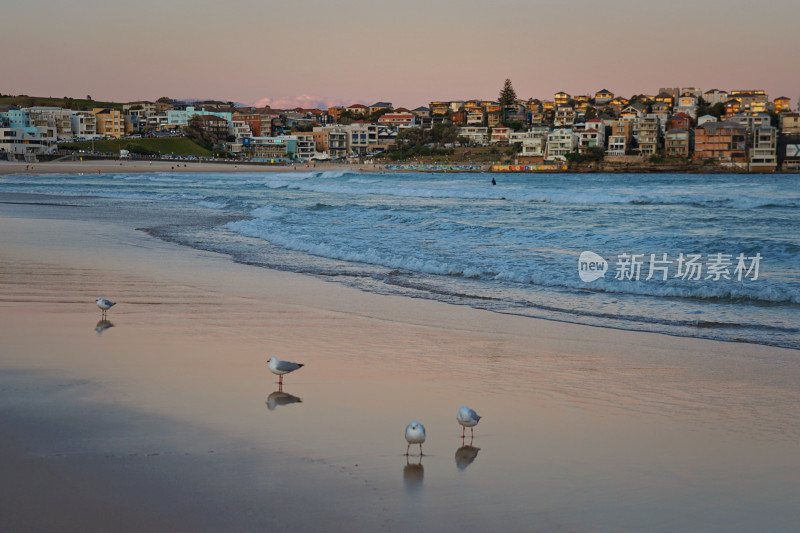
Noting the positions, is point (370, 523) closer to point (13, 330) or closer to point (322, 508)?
Result: point (322, 508)

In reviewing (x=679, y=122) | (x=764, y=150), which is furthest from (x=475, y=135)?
(x=764, y=150)

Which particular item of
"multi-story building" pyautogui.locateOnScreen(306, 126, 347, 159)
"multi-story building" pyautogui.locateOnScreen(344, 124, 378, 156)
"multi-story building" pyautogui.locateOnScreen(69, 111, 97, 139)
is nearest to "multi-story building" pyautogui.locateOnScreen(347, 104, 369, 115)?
"multi-story building" pyautogui.locateOnScreen(344, 124, 378, 156)

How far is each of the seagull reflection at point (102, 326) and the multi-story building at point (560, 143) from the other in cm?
10973

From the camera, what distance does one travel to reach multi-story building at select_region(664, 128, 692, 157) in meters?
108

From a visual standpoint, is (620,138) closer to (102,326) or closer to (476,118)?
(476,118)

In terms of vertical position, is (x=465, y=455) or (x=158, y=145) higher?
(x=158, y=145)

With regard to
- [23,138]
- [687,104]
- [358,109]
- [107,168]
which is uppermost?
[358,109]

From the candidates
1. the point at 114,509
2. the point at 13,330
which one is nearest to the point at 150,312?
the point at 13,330

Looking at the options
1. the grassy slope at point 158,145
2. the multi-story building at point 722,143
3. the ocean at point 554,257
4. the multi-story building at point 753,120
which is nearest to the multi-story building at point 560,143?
the multi-story building at point 722,143

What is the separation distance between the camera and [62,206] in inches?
1029

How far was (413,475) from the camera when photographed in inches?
151

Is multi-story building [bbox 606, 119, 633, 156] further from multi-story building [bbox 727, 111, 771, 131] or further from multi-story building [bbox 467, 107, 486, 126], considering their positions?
multi-story building [bbox 467, 107, 486, 126]

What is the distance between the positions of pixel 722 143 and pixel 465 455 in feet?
364

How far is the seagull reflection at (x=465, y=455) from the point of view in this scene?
4.04m
